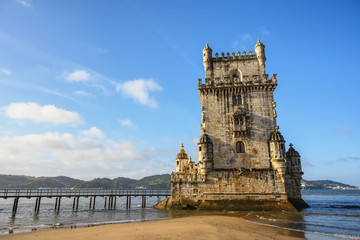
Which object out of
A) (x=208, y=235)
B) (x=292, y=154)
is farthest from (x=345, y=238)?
(x=292, y=154)

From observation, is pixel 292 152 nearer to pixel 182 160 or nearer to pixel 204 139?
pixel 204 139

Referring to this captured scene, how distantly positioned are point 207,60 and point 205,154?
13.6 metres

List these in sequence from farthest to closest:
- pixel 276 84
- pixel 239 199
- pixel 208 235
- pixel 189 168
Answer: pixel 189 168 < pixel 276 84 < pixel 239 199 < pixel 208 235

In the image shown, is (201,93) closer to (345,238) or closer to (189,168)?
(189,168)

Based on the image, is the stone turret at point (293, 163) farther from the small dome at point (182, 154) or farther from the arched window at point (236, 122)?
the small dome at point (182, 154)

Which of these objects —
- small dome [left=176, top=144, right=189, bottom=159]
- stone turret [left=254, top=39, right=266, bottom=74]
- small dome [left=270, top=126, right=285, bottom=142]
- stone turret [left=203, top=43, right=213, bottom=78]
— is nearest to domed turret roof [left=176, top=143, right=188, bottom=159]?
small dome [left=176, top=144, right=189, bottom=159]

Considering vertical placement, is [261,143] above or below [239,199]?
above

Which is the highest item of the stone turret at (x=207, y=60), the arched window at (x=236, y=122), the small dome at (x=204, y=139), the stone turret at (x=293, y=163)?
the stone turret at (x=207, y=60)

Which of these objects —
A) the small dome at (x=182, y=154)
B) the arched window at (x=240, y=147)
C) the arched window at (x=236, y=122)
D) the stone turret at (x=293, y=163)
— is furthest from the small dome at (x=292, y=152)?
the small dome at (x=182, y=154)

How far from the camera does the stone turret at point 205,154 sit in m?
27.8

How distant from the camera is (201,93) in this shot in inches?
1212

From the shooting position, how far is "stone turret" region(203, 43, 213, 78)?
31.8 metres

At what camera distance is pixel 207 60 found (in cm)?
3216

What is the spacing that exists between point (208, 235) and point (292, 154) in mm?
21531
